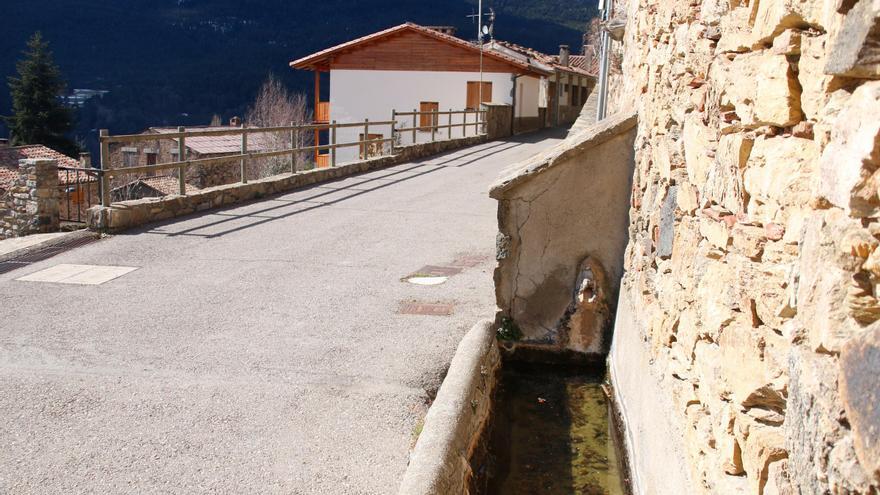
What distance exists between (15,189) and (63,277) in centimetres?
801

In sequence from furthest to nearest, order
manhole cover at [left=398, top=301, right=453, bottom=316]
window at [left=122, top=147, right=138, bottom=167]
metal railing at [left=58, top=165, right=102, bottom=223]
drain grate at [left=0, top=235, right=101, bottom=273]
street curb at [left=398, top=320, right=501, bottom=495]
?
window at [left=122, top=147, right=138, bottom=167], metal railing at [left=58, top=165, right=102, bottom=223], drain grate at [left=0, top=235, right=101, bottom=273], manhole cover at [left=398, top=301, right=453, bottom=316], street curb at [left=398, top=320, right=501, bottom=495]

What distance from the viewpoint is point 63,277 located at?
8164 millimetres

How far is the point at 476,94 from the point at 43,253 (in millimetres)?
32232

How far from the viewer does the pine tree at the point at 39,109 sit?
49000 millimetres

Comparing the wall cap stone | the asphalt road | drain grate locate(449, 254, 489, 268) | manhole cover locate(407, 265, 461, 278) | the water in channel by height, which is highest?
the wall cap stone

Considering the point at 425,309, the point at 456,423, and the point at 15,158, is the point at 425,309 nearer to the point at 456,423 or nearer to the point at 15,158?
the point at 456,423

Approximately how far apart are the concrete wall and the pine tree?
47.9 metres

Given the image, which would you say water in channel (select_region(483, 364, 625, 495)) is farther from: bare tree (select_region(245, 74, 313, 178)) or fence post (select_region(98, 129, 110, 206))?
bare tree (select_region(245, 74, 313, 178))

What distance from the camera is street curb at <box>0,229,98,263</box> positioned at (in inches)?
351

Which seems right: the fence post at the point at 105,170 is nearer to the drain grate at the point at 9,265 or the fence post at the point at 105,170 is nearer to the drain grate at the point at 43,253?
the drain grate at the point at 43,253

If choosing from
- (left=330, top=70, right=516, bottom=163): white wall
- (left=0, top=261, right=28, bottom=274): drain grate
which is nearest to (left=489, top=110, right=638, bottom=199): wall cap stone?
(left=0, top=261, right=28, bottom=274): drain grate

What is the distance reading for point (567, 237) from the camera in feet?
21.9

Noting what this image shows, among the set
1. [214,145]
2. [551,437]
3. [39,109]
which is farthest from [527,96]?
[551,437]

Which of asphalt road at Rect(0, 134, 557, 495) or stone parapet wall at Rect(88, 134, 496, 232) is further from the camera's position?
stone parapet wall at Rect(88, 134, 496, 232)
